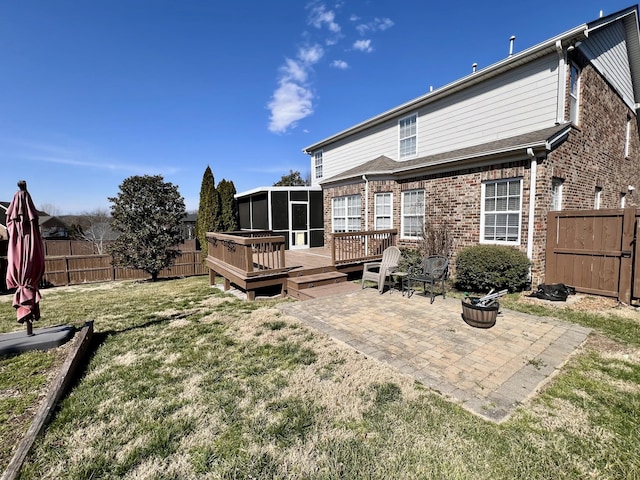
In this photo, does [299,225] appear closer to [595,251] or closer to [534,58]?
[534,58]

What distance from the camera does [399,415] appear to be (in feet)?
8.93

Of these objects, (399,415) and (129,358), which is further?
(129,358)

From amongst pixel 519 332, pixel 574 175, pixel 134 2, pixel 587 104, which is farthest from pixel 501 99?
pixel 134 2

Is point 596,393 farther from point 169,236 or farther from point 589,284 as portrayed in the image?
point 169,236

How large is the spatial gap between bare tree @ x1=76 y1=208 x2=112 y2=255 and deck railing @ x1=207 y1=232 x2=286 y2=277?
47.7 ft

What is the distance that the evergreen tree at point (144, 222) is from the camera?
12.2 m

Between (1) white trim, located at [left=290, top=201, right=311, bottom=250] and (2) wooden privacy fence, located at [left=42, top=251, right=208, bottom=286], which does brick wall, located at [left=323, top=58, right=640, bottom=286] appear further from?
(2) wooden privacy fence, located at [left=42, top=251, right=208, bottom=286]

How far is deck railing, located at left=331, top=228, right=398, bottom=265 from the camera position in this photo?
28.2 feet

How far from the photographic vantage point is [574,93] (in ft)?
26.2

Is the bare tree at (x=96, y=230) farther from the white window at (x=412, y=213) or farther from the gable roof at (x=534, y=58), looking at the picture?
the white window at (x=412, y=213)

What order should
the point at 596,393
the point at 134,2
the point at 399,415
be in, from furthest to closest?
1. the point at 134,2
2. the point at 596,393
3. the point at 399,415

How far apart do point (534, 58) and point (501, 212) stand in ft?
13.9

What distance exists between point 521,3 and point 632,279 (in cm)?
979

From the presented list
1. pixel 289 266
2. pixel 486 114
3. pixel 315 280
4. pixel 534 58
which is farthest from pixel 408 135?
pixel 315 280
